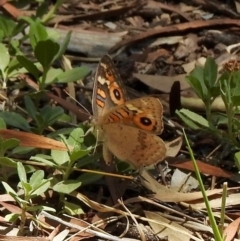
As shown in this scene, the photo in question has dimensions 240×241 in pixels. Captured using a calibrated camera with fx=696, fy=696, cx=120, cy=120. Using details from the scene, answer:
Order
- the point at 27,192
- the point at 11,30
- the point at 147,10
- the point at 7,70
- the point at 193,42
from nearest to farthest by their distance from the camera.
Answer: the point at 27,192 < the point at 7,70 < the point at 11,30 < the point at 193,42 < the point at 147,10

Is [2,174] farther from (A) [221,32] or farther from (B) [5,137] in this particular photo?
(A) [221,32]

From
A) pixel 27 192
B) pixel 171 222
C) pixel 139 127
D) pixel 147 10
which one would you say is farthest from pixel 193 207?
pixel 147 10

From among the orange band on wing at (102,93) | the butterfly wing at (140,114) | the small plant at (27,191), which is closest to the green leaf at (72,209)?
the small plant at (27,191)

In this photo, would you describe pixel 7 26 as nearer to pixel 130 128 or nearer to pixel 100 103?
pixel 100 103

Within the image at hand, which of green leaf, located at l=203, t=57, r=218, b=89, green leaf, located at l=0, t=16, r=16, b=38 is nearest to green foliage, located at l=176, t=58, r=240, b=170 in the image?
green leaf, located at l=203, t=57, r=218, b=89

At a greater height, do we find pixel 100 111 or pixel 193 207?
pixel 100 111

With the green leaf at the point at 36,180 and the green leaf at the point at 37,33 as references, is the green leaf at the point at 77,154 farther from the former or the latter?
the green leaf at the point at 37,33
